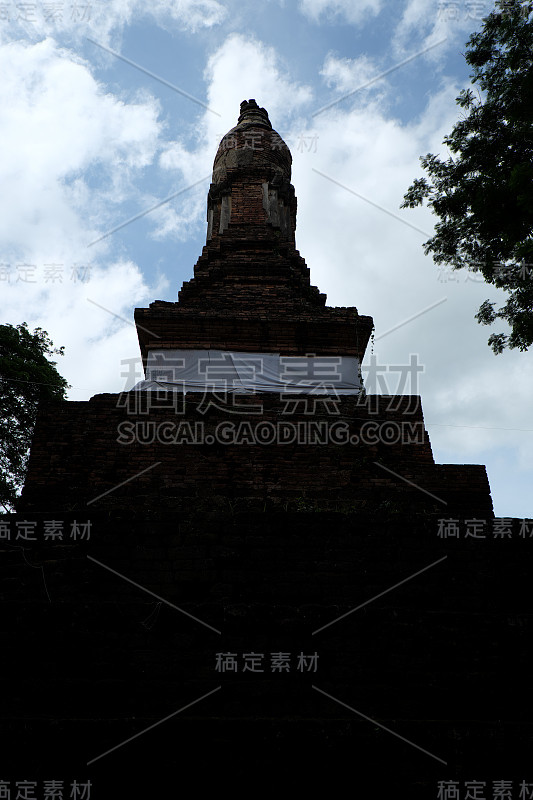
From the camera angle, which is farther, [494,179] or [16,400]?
[16,400]

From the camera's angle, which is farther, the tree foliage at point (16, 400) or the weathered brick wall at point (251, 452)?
the tree foliage at point (16, 400)

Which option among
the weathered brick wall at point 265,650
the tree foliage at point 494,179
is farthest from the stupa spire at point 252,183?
the weathered brick wall at point 265,650

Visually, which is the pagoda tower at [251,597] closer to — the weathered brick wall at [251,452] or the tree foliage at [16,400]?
the weathered brick wall at [251,452]

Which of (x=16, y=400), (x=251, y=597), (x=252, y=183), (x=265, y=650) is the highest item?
(x=252, y=183)

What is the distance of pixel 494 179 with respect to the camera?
27.2 feet

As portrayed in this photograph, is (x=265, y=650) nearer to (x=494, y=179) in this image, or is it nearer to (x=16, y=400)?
(x=494, y=179)

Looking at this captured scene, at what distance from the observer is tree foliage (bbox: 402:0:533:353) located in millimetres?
8133

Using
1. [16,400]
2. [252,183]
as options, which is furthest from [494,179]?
[16,400]

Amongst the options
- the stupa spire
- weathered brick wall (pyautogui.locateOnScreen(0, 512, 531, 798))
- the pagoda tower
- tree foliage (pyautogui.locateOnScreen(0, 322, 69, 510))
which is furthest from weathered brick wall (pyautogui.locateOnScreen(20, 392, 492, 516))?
tree foliage (pyautogui.locateOnScreen(0, 322, 69, 510))

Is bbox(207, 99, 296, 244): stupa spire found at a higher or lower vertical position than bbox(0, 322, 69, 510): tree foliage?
higher

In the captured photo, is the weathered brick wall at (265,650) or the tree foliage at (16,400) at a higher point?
the tree foliage at (16,400)

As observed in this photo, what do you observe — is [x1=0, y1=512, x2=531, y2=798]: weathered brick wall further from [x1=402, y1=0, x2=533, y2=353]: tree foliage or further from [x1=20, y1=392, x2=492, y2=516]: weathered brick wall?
[x1=402, y1=0, x2=533, y2=353]: tree foliage

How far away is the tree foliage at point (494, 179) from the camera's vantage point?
813 centimetres

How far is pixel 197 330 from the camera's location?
8.41m
